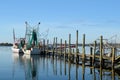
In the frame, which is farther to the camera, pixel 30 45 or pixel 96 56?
pixel 30 45

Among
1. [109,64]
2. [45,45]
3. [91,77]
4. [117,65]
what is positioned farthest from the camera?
[45,45]

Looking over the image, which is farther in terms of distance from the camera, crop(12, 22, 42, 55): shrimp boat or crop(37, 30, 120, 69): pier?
crop(12, 22, 42, 55): shrimp boat

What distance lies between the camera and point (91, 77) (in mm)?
40312

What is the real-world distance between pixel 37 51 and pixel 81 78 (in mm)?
49012

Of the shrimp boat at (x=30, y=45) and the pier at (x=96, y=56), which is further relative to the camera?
the shrimp boat at (x=30, y=45)

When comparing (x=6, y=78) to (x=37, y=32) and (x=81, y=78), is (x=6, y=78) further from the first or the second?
(x=37, y=32)

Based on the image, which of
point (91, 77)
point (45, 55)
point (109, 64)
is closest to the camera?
point (91, 77)

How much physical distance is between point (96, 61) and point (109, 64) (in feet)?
16.9

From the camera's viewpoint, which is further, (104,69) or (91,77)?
(104,69)

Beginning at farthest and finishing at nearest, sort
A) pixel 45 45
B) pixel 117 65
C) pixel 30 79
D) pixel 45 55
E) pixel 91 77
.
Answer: pixel 45 45 → pixel 45 55 → pixel 117 65 → pixel 91 77 → pixel 30 79

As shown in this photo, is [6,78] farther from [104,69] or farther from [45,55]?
[45,55]

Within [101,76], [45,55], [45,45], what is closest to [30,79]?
[101,76]

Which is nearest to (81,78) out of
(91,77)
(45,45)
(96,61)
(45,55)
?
(91,77)

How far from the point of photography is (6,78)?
38281 mm
